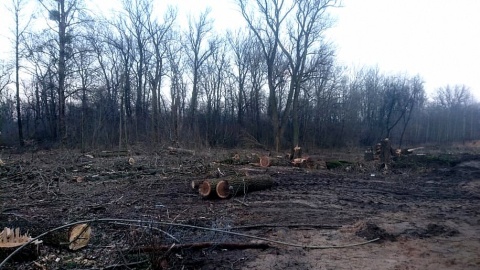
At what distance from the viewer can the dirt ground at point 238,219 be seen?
478 cm

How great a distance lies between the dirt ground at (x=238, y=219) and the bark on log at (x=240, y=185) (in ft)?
0.81

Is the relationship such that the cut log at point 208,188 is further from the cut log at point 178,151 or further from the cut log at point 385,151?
the cut log at point 385,151

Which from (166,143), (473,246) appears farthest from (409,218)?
(166,143)

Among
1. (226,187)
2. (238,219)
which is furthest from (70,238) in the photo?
(226,187)

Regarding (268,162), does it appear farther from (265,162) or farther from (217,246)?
(217,246)

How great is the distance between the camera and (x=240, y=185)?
9125 mm

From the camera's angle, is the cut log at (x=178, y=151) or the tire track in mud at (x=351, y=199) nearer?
the tire track in mud at (x=351, y=199)

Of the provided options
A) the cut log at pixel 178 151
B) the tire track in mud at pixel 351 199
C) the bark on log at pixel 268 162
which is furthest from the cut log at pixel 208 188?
the cut log at pixel 178 151

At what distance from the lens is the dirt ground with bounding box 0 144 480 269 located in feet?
15.7

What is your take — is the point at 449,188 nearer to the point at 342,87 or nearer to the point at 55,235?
the point at 55,235

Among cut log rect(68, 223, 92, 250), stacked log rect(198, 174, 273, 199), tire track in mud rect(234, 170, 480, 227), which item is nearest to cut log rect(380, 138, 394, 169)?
tire track in mud rect(234, 170, 480, 227)

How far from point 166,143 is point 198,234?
14.0 meters

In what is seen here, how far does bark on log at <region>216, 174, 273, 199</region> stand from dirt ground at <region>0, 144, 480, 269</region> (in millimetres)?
247

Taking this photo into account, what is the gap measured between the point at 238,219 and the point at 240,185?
94.4 inches
